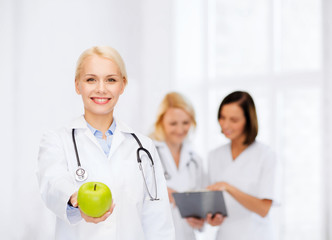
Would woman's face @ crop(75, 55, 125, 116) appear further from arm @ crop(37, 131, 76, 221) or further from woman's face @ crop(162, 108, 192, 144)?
woman's face @ crop(162, 108, 192, 144)

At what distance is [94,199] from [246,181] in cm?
133

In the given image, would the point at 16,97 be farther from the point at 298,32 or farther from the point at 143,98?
the point at 298,32

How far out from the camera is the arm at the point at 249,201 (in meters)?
2.16

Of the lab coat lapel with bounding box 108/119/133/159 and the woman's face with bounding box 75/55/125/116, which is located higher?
the woman's face with bounding box 75/55/125/116

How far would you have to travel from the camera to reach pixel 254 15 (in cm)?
372

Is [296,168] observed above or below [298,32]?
below

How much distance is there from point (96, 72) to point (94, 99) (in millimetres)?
80

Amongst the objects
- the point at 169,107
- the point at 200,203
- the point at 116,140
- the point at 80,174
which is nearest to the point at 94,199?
the point at 80,174

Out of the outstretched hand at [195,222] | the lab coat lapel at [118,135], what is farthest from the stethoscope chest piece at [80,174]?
the outstretched hand at [195,222]

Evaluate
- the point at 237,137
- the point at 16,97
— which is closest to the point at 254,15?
the point at 237,137

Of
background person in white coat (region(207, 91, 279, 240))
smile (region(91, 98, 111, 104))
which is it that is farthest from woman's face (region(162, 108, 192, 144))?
smile (region(91, 98, 111, 104))

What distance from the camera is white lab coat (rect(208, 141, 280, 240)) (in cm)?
221

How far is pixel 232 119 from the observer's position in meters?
2.21

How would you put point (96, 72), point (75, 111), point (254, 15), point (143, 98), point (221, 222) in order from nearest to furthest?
1. point (96, 72)
2. point (221, 222)
3. point (75, 111)
4. point (143, 98)
5. point (254, 15)
